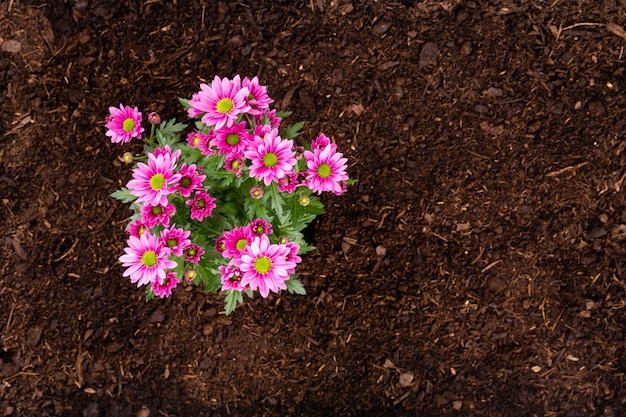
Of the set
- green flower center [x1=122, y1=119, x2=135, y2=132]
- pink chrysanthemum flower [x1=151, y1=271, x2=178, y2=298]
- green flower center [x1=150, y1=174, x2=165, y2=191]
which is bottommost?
pink chrysanthemum flower [x1=151, y1=271, x2=178, y2=298]

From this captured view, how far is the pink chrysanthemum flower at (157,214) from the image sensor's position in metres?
1.88

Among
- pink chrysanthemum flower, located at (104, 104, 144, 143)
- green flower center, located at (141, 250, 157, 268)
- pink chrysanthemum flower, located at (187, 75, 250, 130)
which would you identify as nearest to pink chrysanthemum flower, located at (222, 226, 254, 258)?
green flower center, located at (141, 250, 157, 268)

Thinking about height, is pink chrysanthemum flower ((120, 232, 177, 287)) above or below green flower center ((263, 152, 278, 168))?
below

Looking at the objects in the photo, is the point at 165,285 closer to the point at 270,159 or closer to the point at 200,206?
the point at 200,206

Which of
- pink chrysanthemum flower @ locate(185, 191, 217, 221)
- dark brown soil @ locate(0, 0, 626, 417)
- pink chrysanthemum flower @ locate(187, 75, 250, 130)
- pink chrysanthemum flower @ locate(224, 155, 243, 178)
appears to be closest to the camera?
pink chrysanthemum flower @ locate(187, 75, 250, 130)

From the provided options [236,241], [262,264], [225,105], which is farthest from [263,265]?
[225,105]

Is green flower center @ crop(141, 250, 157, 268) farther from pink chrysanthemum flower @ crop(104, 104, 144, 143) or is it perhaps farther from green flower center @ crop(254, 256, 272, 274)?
pink chrysanthemum flower @ crop(104, 104, 144, 143)

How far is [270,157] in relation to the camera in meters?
1.83

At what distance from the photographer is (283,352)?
307cm

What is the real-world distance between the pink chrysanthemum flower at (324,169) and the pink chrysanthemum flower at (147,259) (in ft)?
1.85

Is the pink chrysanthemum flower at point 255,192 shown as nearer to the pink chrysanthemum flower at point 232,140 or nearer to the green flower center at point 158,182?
A: the pink chrysanthemum flower at point 232,140

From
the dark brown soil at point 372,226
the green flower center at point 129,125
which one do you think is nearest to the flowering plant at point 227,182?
the green flower center at point 129,125

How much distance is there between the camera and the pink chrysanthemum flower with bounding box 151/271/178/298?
1911mm

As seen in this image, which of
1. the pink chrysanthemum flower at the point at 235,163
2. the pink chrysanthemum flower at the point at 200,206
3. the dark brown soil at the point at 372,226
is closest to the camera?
the pink chrysanthemum flower at the point at 235,163
